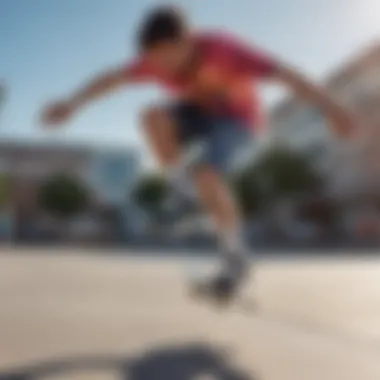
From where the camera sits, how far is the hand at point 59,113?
142cm

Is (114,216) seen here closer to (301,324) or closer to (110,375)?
(301,324)

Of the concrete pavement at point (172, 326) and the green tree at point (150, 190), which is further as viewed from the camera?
the green tree at point (150, 190)

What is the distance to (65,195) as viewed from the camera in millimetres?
1791

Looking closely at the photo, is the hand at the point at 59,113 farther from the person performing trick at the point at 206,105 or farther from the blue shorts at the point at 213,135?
the blue shorts at the point at 213,135

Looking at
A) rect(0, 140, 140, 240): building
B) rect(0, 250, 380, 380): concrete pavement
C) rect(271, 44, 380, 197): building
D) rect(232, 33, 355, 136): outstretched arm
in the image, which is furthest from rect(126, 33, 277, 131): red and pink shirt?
rect(0, 250, 380, 380): concrete pavement

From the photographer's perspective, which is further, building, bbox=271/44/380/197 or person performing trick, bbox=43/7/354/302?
building, bbox=271/44/380/197

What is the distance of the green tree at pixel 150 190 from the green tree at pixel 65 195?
154mm

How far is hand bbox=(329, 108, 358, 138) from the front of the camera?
133 centimetres

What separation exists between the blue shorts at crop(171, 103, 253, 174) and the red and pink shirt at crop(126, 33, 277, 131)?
0.02 metres

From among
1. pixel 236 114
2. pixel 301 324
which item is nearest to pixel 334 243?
pixel 301 324

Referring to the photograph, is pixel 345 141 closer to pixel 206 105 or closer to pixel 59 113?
pixel 206 105

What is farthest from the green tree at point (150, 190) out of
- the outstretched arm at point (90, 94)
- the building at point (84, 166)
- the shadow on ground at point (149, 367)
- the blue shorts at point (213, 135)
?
the shadow on ground at point (149, 367)

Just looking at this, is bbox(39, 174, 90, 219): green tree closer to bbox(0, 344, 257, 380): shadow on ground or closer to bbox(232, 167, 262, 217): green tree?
bbox(232, 167, 262, 217): green tree

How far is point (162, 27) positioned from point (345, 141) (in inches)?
25.4
